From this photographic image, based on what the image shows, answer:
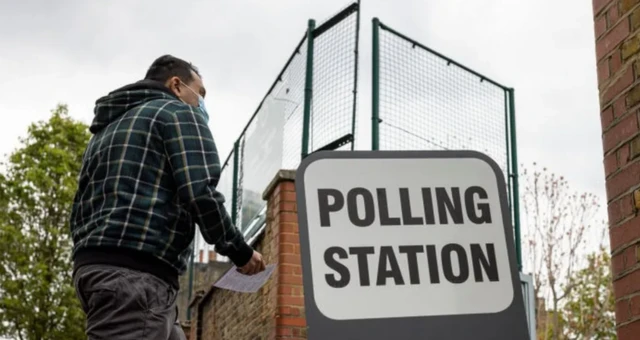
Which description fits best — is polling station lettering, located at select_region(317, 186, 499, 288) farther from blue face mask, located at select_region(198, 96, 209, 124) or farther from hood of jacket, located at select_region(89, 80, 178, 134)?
hood of jacket, located at select_region(89, 80, 178, 134)

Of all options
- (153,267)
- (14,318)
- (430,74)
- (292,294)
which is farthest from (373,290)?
(14,318)

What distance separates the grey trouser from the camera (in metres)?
2.97

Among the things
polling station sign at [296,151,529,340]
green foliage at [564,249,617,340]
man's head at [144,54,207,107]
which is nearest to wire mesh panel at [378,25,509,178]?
man's head at [144,54,207,107]

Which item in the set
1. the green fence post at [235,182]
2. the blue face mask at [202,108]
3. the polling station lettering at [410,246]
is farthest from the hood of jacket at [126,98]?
the green fence post at [235,182]

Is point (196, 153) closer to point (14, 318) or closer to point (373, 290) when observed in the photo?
A: point (373, 290)

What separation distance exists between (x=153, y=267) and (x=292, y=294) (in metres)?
4.07

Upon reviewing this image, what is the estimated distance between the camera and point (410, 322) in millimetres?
3107

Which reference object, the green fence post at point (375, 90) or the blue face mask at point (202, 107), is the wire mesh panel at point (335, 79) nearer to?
the green fence post at point (375, 90)

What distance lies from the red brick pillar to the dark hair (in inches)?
147

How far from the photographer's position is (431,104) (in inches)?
322

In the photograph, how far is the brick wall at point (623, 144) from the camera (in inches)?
140

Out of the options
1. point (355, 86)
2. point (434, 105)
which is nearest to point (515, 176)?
point (434, 105)

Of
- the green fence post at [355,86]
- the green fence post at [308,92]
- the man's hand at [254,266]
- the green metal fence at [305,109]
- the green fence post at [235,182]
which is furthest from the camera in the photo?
the green fence post at [235,182]

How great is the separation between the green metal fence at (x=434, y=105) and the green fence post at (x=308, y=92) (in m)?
0.67
